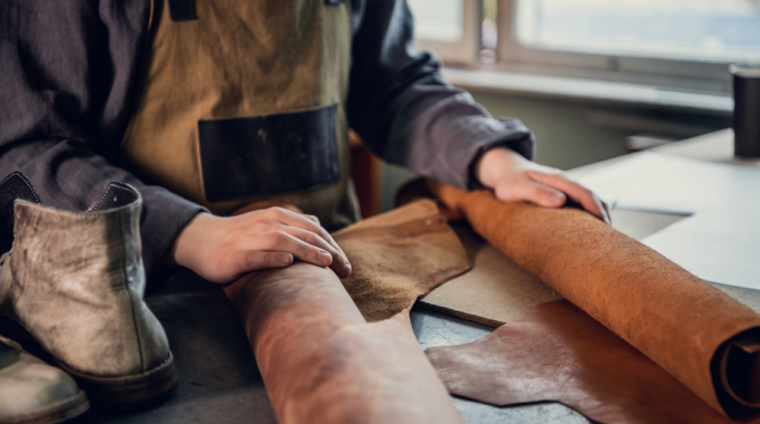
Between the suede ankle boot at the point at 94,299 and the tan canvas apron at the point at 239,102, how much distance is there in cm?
34

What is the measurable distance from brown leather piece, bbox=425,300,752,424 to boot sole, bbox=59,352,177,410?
10.7 inches

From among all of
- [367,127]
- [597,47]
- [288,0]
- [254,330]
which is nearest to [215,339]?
[254,330]

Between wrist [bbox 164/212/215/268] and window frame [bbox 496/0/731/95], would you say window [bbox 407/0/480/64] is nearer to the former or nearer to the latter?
window frame [bbox 496/0/731/95]

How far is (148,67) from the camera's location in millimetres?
850

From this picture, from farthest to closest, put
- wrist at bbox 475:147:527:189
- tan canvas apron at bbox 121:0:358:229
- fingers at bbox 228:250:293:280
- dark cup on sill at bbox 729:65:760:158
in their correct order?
1. dark cup on sill at bbox 729:65:760:158
2. wrist at bbox 475:147:527:189
3. tan canvas apron at bbox 121:0:358:229
4. fingers at bbox 228:250:293:280

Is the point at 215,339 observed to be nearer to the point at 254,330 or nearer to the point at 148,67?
the point at 254,330

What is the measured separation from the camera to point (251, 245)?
2.28ft

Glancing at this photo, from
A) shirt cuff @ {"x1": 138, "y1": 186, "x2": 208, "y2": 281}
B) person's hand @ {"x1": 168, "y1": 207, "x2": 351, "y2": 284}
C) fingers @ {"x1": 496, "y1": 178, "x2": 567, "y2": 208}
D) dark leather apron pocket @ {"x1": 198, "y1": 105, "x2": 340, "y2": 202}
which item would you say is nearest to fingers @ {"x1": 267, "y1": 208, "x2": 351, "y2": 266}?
person's hand @ {"x1": 168, "y1": 207, "x2": 351, "y2": 284}

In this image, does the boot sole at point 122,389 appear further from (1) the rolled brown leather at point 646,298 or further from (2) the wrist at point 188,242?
(1) the rolled brown leather at point 646,298

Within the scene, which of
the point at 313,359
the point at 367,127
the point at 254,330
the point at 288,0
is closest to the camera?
the point at 313,359

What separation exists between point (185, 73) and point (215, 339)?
387mm

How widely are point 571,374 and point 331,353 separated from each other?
257 mm

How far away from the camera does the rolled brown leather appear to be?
0.56m

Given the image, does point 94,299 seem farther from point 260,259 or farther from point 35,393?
point 260,259
